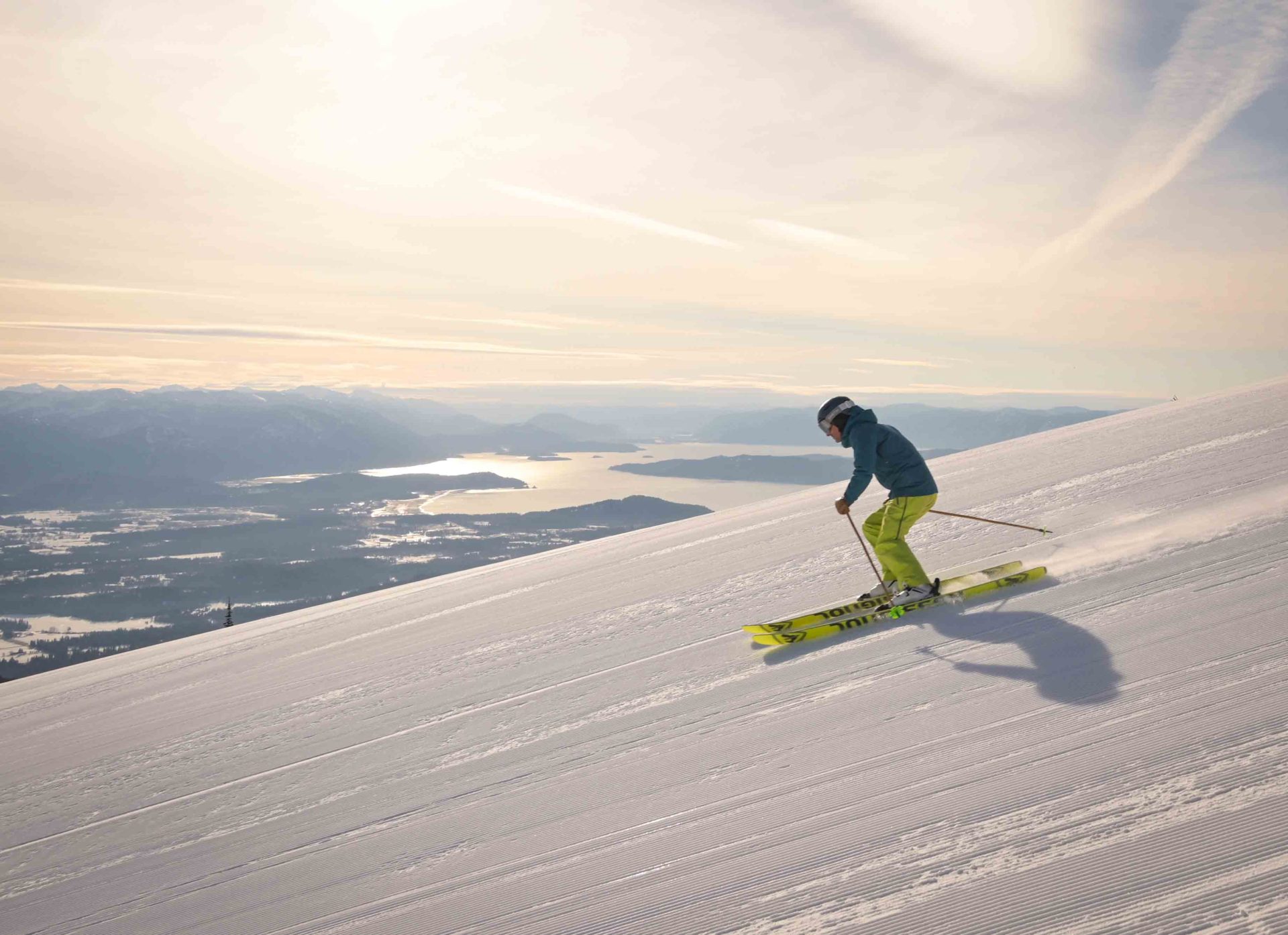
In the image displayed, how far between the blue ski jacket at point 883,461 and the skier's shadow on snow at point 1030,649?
1.07m

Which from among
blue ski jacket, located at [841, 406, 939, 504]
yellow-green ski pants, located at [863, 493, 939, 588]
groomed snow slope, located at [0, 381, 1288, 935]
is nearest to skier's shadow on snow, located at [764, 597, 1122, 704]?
groomed snow slope, located at [0, 381, 1288, 935]

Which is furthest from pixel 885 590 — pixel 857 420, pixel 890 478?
pixel 857 420

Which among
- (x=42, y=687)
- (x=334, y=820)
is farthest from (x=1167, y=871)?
(x=42, y=687)

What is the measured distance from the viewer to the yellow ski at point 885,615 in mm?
5969

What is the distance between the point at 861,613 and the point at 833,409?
5.81 ft

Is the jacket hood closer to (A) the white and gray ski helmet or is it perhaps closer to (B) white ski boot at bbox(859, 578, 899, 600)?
(A) the white and gray ski helmet

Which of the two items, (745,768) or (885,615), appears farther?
(885,615)

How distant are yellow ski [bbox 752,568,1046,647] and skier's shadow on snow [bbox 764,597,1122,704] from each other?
0.26 feet

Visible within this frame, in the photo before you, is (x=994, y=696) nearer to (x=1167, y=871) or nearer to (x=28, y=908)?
(x=1167, y=871)

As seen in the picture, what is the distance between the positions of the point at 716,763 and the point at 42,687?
11.7 m

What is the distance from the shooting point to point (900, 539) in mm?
6383

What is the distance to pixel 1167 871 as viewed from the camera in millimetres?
2605

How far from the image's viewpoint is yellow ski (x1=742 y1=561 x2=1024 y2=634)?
6.07 metres

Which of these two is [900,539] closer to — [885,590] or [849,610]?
[885,590]
